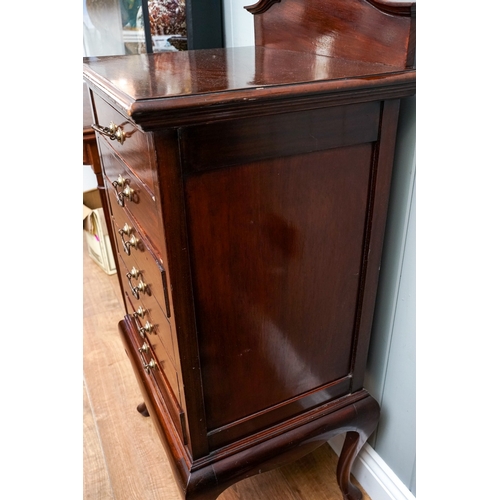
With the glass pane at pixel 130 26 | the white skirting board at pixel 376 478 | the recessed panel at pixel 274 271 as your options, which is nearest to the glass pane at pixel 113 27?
the glass pane at pixel 130 26

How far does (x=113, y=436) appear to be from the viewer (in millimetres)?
1367

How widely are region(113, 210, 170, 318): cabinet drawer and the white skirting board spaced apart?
2.30 feet

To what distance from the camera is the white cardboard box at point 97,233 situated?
2151 mm

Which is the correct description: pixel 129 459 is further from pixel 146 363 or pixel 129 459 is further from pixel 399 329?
pixel 399 329

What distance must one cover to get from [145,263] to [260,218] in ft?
0.85

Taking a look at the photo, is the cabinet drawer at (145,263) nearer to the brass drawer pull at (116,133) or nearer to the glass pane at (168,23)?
the brass drawer pull at (116,133)

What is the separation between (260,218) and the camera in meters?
0.71

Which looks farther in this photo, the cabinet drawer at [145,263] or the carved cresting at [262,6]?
the carved cresting at [262,6]

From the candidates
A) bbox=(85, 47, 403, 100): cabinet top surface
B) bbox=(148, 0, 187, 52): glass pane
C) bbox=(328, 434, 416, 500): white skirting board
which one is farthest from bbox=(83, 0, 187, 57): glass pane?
bbox=(328, 434, 416, 500): white skirting board

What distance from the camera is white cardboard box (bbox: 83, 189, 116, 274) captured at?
84.7 inches

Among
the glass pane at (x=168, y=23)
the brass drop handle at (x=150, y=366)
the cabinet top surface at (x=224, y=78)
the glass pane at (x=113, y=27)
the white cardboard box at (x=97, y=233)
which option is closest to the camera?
the cabinet top surface at (x=224, y=78)

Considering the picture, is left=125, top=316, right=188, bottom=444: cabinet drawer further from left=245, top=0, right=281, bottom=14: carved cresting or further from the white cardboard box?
the white cardboard box

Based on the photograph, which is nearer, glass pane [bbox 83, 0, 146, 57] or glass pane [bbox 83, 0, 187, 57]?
glass pane [bbox 83, 0, 187, 57]
